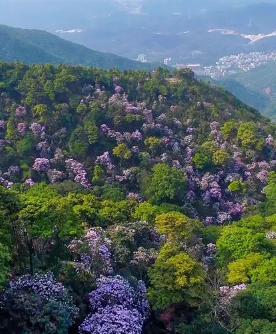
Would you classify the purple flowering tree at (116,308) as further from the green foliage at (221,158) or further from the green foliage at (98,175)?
the green foliage at (221,158)

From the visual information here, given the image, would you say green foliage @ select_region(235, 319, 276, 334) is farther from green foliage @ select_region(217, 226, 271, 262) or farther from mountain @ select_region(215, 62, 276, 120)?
mountain @ select_region(215, 62, 276, 120)

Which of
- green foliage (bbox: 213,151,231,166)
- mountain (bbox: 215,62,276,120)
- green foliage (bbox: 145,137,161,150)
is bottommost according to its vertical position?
mountain (bbox: 215,62,276,120)

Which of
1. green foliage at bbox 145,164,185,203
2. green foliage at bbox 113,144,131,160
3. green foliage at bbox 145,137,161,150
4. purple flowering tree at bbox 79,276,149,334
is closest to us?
purple flowering tree at bbox 79,276,149,334

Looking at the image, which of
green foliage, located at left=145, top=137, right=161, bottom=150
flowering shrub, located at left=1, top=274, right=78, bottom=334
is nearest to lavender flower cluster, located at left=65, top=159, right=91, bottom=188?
green foliage, located at left=145, top=137, right=161, bottom=150

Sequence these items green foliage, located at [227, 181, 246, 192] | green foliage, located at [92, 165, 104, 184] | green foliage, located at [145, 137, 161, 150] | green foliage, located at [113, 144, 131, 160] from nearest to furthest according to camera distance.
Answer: green foliage, located at [92, 165, 104, 184] → green foliage, located at [227, 181, 246, 192] → green foliage, located at [113, 144, 131, 160] → green foliage, located at [145, 137, 161, 150]

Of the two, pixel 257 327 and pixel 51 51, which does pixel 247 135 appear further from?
pixel 51 51

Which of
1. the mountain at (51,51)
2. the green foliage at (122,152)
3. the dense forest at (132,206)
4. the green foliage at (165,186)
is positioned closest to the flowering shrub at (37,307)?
the dense forest at (132,206)

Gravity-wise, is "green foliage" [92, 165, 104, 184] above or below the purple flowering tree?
below

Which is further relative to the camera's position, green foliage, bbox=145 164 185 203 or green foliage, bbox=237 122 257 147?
green foliage, bbox=237 122 257 147

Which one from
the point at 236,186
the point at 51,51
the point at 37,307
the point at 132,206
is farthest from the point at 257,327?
the point at 51,51
